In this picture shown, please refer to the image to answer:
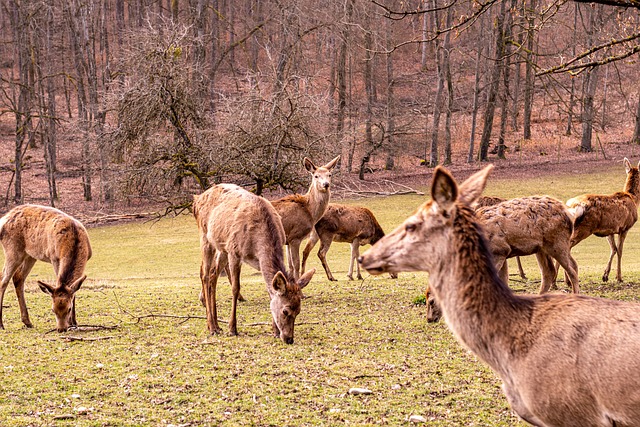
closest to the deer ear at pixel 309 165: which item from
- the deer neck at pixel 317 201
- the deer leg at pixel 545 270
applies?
the deer neck at pixel 317 201

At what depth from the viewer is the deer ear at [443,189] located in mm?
4590

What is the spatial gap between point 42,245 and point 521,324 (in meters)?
9.23

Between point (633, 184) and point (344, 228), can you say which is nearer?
point (633, 184)

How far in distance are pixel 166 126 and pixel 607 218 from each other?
15048 millimetres

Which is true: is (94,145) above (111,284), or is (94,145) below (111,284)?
above

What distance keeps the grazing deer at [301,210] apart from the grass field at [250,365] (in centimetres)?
122

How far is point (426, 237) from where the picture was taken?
5.06 meters

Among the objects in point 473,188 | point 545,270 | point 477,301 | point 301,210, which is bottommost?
point 545,270

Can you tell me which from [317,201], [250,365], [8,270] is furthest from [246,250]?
[317,201]

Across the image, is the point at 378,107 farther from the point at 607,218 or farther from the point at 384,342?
the point at 384,342

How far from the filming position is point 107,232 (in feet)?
102

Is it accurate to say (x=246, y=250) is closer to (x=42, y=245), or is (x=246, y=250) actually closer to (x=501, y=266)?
(x=42, y=245)

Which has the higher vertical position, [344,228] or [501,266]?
[501,266]

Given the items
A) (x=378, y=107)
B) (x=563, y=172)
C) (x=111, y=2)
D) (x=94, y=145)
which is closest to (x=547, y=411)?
(x=94, y=145)
